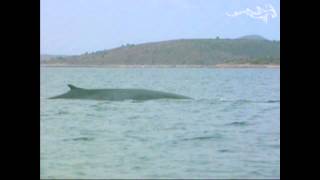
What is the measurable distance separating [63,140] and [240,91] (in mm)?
3993

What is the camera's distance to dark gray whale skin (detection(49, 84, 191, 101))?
402 inches

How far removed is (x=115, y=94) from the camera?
36.0ft

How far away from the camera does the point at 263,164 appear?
6008mm

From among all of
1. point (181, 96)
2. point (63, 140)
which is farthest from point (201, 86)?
point (63, 140)

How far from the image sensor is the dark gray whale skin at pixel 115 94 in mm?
10211

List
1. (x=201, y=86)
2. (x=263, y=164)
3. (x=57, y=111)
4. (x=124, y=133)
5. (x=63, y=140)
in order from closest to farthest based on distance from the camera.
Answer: (x=263, y=164) → (x=63, y=140) → (x=124, y=133) → (x=57, y=111) → (x=201, y=86)
